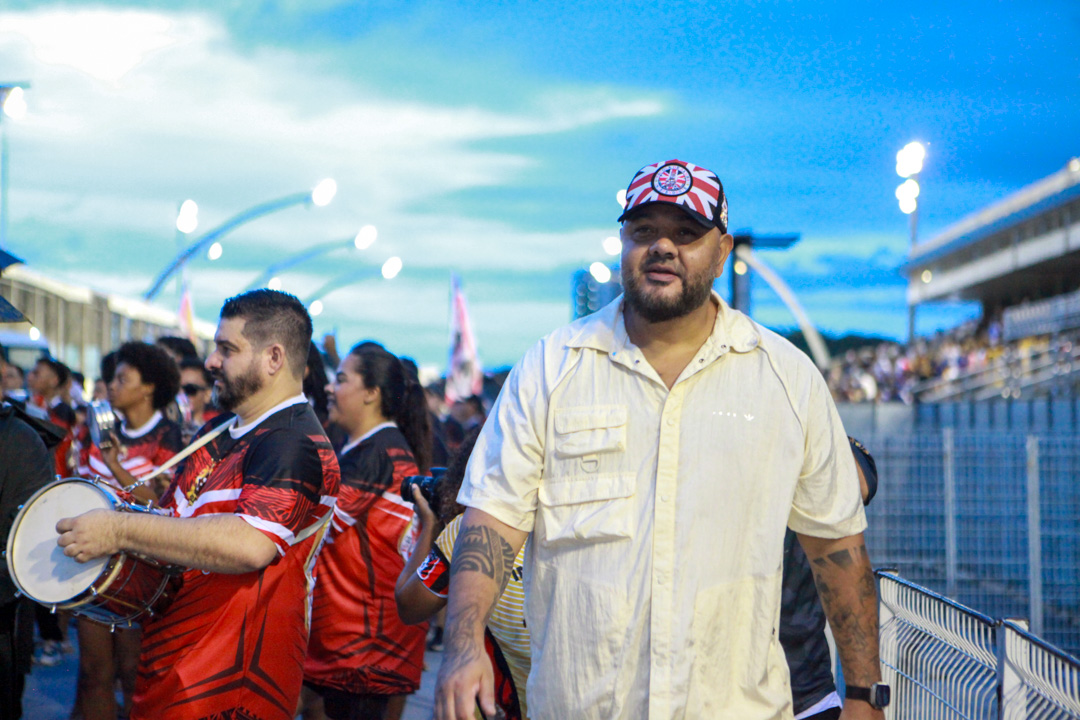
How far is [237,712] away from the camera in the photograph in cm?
366

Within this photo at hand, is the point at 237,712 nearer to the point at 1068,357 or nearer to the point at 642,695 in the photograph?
the point at 642,695

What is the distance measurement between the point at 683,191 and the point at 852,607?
4.18 feet

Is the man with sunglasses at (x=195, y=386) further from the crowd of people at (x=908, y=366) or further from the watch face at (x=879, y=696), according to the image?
the crowd of people at (x=908, y=366)

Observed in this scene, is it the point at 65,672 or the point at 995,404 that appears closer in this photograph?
the point at 65,672

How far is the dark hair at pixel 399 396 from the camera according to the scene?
575 centimetres

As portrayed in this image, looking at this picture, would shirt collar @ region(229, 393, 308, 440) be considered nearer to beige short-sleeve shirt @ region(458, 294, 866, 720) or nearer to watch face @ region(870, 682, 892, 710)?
beige short-sleeve shirt @ region(458, 294, 866, 720)

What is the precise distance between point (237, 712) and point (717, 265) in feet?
7.30

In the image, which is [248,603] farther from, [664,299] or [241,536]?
[664,299]

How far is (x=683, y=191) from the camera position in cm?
290

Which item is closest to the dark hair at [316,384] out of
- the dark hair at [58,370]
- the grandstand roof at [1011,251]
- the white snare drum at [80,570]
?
the white snare drum at [80,570]

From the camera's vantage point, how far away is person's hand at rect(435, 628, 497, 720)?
2.50 m

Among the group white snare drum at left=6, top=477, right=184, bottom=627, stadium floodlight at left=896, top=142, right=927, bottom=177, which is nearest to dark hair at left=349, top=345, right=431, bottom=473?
white snare drum at left=6, top=477, right=184, bottom=627

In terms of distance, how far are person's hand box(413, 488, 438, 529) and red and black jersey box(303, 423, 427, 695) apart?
0.96 metres

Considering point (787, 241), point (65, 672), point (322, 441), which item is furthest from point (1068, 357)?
point (322, 441)
